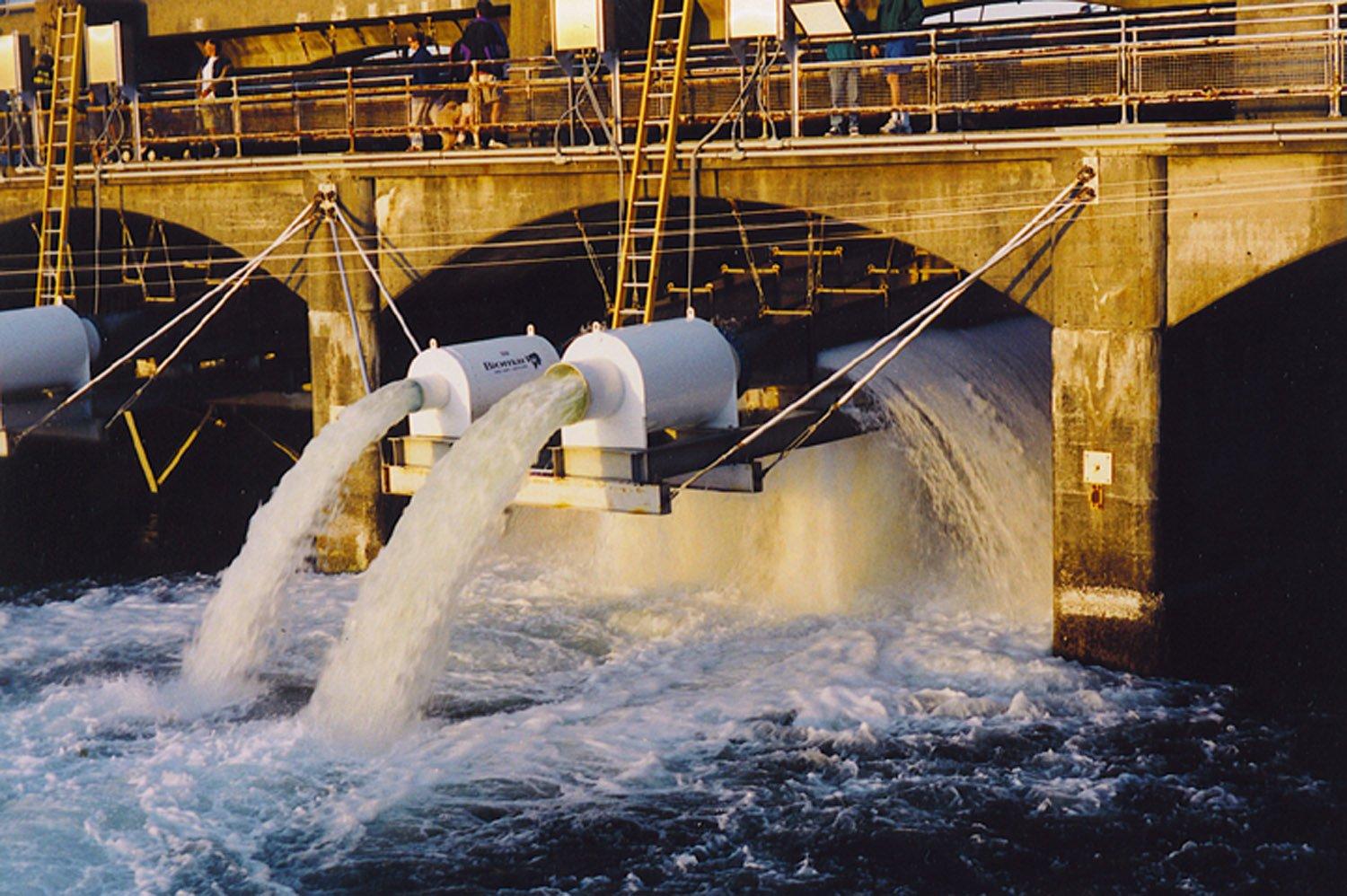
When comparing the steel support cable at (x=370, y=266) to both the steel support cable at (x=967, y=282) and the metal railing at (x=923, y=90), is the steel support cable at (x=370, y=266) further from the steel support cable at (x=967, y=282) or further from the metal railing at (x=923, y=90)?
the steel support cable at (x=967, y=282)

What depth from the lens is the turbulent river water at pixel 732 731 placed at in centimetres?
1605

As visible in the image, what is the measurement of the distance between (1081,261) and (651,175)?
537 centimetres

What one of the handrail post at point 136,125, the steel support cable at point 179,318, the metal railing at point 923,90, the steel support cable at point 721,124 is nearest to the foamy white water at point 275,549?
the steel support cable at point 721,124

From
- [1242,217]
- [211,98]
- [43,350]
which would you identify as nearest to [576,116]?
[211,98]

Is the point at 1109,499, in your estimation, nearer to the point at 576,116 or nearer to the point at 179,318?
the point at 576,116

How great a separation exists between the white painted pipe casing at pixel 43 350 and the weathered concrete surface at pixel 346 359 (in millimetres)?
3159

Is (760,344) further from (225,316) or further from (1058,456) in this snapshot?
(225,316)

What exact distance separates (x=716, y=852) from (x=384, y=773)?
3.58m

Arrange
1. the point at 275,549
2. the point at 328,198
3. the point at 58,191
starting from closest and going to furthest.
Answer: the point at 275,549, the point at 328,198, the point at 58,191

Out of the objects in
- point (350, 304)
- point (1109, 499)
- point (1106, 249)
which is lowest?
point (1109, 499)

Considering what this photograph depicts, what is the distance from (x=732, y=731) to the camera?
19000 mm

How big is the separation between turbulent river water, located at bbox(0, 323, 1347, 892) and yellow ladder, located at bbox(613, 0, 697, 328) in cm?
339

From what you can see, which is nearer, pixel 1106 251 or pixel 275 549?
pixel 1106 251

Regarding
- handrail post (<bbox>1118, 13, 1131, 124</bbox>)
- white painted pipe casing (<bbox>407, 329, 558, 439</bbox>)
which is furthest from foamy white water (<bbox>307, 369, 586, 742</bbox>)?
handrail post (<bbox>1118, 13, 1131, 124</bbox>)
